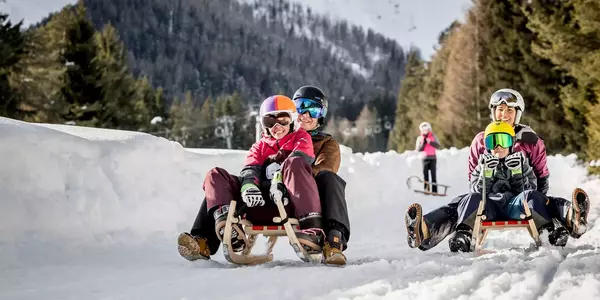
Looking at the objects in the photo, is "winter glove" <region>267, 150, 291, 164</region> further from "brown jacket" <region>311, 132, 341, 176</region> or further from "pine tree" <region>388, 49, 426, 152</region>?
"pine tree" <region>388, 49, 426, 152</region>

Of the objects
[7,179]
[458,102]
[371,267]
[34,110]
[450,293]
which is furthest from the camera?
[458,102]

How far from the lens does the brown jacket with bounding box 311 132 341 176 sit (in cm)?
496

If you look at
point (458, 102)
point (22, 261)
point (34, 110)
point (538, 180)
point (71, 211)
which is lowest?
point (22, 261)

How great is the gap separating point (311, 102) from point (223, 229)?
5.82 ft

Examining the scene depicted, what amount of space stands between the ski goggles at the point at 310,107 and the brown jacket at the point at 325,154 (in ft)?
1.15

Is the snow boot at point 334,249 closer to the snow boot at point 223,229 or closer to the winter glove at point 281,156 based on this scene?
the snow boot at point 223,229

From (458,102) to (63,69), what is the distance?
2097 centimetres

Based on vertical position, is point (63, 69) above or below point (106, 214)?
above

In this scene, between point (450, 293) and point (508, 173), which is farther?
point (508, 173)

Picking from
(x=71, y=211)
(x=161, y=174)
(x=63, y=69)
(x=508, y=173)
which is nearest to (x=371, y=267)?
(x=508, y=173)

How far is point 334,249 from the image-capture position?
418cm

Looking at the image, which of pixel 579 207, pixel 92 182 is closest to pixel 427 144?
pixel 579 207

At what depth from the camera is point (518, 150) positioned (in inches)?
222

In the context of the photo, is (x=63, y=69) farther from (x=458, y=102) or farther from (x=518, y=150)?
(x=518, y=150)
